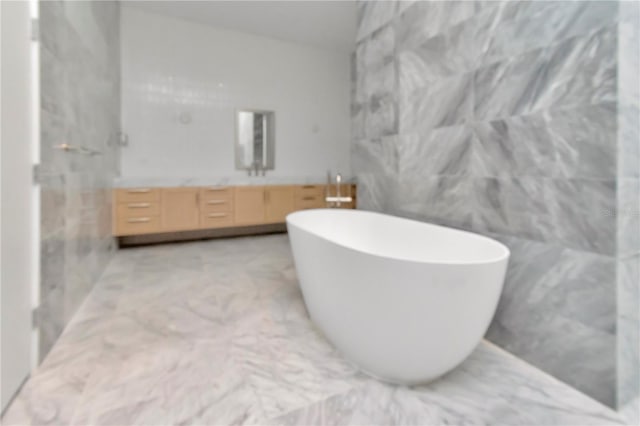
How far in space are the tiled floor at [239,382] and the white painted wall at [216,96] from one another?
256 cm

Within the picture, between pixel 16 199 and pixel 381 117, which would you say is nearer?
pixel 16 199

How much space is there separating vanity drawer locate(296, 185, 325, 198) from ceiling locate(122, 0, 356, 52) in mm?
2150

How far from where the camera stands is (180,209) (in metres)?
3.99

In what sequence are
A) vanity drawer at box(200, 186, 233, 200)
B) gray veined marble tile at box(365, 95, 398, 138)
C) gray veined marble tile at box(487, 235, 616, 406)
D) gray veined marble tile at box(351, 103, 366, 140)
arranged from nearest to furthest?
gray veined marble tile at box(487, 235, 616, 406) < gray veined marble tile at box(365, 95, 398, 138) < gray veined marble tile at box(351, 103, 366, 140) < vanity drawer at box(200, 186, 233, 200)

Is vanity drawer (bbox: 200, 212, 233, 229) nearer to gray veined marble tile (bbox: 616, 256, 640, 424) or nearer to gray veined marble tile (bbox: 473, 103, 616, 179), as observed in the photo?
gray veined marble tile (bbox: 473, 103, 616, 179)

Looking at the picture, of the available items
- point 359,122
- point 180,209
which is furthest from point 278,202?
point 359,122

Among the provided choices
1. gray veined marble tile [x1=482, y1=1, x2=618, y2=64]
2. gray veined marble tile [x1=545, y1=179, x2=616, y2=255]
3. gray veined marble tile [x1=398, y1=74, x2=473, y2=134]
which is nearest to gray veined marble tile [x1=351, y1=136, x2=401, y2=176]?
gray veined marble tile [x1=398, y1=74, x2=473, y2=134]

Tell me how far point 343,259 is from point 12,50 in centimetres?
158

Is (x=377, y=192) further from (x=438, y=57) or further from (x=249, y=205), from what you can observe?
(x=249, y=205)

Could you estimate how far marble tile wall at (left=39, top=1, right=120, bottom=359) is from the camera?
1653mm

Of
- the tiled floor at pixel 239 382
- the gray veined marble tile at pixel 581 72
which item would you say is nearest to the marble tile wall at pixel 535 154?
the gray veined marble tile at pixel 581 72

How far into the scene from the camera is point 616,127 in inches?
50.1

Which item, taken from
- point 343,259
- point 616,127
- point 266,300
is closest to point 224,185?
point 266,300

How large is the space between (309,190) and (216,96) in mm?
1820
